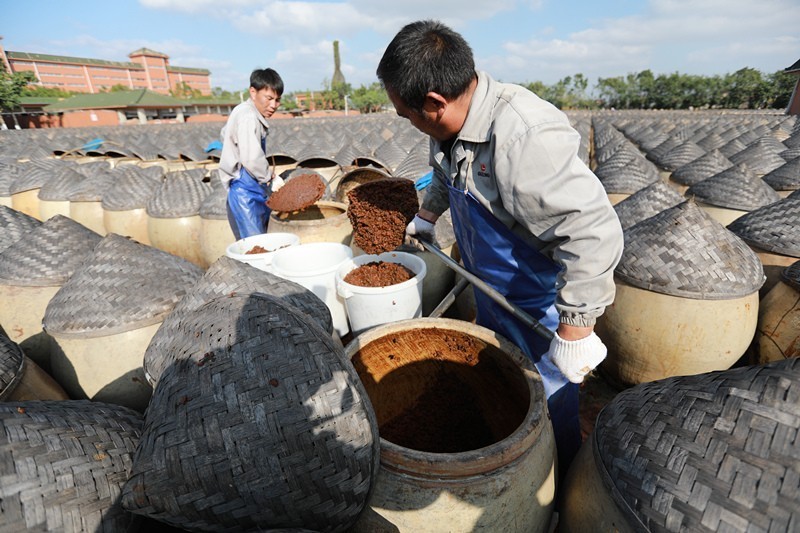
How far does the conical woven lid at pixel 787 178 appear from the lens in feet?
15.8

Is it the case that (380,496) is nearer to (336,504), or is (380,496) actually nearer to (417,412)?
(336,504)

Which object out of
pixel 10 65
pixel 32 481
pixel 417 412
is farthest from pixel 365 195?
pixel 10 65

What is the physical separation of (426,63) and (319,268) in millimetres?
2088

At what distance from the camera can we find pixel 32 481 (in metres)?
1.04

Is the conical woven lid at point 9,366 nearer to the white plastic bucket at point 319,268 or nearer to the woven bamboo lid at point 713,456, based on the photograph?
the white plastic bucket at point 319,268

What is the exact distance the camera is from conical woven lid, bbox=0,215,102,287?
9.23 feet

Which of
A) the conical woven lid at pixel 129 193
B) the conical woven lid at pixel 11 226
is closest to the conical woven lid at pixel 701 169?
the conical woven lid at pixel 129 193

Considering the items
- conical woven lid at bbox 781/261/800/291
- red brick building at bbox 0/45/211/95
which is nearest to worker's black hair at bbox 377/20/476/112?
conical woven lid at bbox 781/261/800/291

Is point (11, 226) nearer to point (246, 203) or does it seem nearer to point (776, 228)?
point (246, 203)

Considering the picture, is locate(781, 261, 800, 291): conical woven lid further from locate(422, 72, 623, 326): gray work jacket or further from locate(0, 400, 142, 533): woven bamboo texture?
locate(0, 400, 142, 533): woven bamboo texture

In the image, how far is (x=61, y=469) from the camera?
3.65 ft

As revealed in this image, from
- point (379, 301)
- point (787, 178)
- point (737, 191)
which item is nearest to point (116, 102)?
point (379, 301)

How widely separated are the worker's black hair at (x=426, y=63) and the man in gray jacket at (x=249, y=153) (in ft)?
9.31

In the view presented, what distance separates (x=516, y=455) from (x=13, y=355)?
2.37 metres
